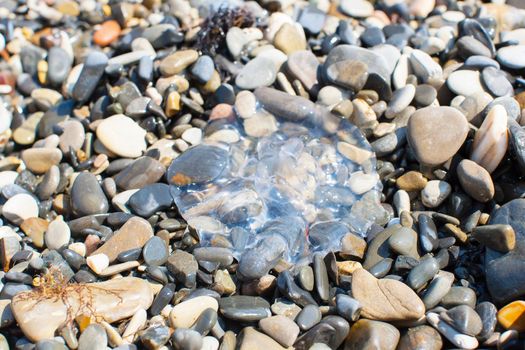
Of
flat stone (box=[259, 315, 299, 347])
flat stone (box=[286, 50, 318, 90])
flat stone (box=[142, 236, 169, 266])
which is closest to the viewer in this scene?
flat stone (box=[259, 315, 299, 347])

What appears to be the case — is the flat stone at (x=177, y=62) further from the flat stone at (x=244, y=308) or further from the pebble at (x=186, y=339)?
the pebble at (x=186, y=339)

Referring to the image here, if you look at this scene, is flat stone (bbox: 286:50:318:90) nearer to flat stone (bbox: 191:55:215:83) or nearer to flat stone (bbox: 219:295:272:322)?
flat stone (bbox: 191:55:215:83)

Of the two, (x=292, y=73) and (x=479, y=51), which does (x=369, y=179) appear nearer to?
(x=292, y=73)

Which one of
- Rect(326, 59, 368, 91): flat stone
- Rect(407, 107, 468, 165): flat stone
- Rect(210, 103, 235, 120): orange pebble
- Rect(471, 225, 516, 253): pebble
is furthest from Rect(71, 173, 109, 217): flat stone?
Rect(471, 225, 516, 253): pebble

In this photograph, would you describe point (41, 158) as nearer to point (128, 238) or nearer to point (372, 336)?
point (128, 238)

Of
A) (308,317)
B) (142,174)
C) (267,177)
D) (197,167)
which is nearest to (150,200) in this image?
A: (142,174)

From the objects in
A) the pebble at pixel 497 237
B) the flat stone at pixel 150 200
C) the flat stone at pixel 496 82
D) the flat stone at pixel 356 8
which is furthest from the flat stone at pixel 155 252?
the flat stone at pixel 356 8
